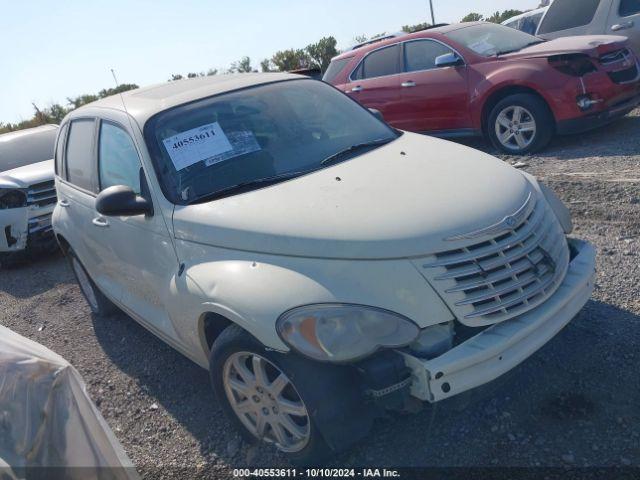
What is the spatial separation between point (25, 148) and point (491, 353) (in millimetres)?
8293

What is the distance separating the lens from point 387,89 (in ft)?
27.4

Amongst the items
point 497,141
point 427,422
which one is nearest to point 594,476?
point 427,422

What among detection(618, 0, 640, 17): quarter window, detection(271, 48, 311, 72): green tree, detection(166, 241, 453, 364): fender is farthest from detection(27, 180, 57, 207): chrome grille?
detection(271, 48, 311, 72): green tree

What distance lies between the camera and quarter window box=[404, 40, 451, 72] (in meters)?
7.92

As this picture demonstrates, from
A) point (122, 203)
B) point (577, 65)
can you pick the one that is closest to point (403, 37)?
point (577, 65)

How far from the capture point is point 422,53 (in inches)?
319

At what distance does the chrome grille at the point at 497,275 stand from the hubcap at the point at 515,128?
4.58 meters

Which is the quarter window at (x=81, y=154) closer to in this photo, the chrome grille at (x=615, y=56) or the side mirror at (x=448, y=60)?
the side mirror at (x=448, y=60)

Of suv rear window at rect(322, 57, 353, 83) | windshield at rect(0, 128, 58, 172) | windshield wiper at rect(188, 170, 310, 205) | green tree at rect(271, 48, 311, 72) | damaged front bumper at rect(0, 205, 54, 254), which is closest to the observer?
windshield wiper at rect(188, 170, 310, 205)

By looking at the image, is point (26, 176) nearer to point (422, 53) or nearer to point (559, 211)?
point (422, 53)

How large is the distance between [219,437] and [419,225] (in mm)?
1599

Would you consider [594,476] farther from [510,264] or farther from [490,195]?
[490,195]

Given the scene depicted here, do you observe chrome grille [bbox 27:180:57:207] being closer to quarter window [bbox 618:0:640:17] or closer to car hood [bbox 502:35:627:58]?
car hood [bbox 502:35:627:58]

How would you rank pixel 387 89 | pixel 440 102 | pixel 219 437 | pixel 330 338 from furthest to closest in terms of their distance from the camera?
pixel 387 89
pixel 440 102
pixel 219 437
pixel 330 338
